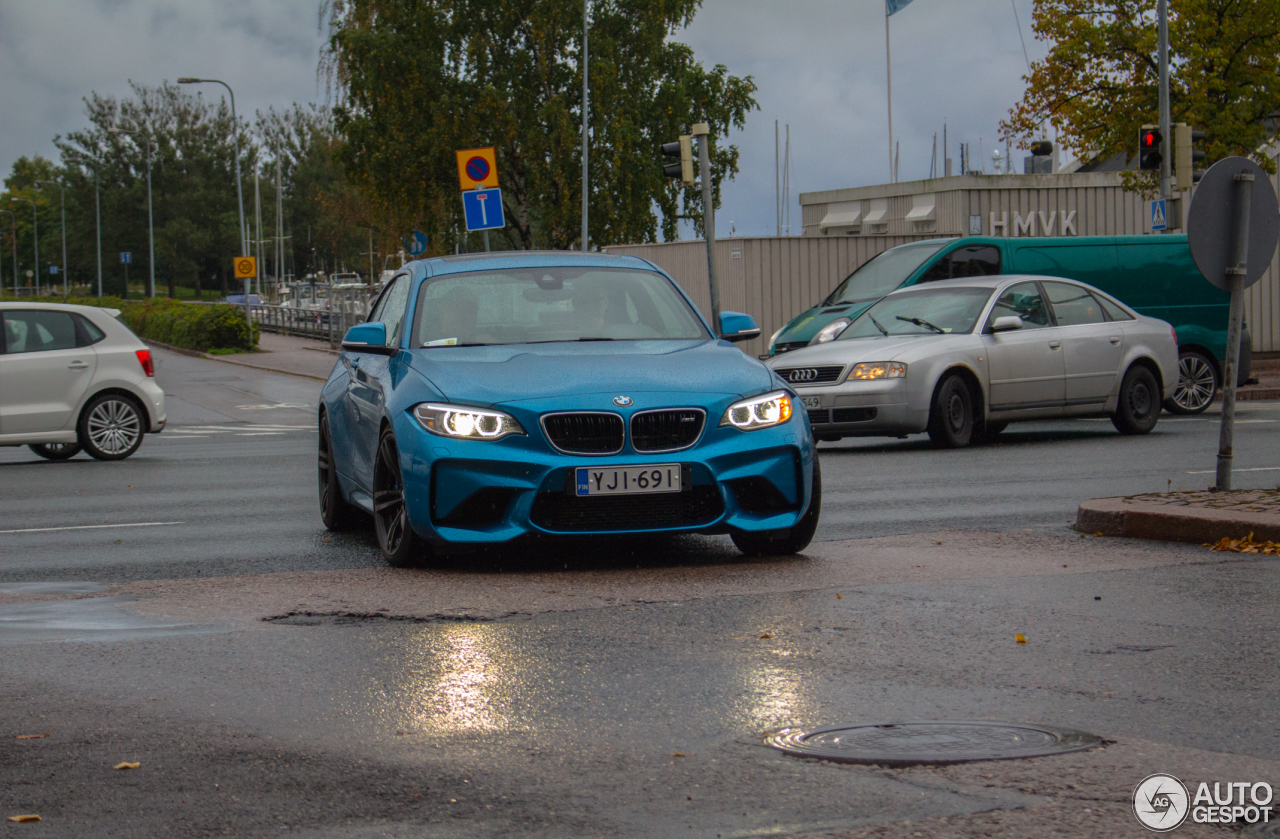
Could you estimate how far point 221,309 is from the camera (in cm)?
5003

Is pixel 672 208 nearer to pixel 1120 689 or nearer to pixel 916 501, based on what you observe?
pixel 916 501

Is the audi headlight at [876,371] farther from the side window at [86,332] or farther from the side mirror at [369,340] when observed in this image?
the side window at [86,332]

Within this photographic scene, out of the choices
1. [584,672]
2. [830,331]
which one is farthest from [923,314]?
[584,672]

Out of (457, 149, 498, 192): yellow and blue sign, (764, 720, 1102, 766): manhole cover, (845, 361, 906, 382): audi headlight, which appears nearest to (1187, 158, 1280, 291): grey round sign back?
(845, 361, 906, 382): audi headlight

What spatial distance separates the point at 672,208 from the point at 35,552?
41.8 meters

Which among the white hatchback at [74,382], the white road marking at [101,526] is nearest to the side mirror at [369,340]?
the white road marking at [101,526]

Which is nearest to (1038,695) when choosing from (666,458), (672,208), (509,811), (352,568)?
(509,811)

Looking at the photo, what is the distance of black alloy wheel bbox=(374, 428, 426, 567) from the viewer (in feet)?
24.7

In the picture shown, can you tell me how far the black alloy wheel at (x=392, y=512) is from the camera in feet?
24.7

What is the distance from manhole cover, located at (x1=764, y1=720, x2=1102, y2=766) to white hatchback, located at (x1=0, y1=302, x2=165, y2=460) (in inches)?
520

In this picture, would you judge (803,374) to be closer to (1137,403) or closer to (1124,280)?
(1137,403)

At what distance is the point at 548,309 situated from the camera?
8383 mm

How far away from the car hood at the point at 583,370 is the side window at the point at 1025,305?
779cm

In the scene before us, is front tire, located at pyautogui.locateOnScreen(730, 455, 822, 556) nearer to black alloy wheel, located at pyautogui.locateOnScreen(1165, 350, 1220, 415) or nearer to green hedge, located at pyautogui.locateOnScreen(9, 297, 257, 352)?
black alloy wheel, located at pyautogui.locateOnScreen(1165, 350, 1220, 415)
